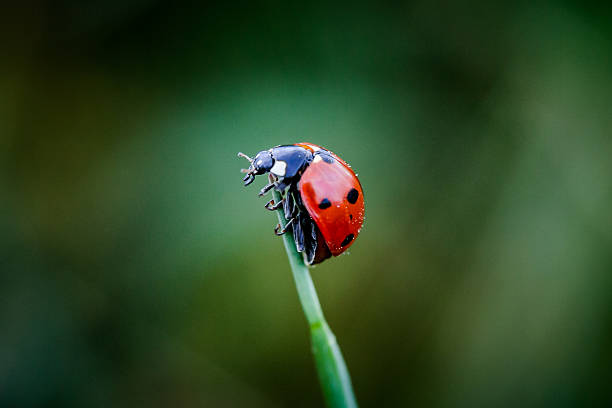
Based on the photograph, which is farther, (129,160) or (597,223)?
(129,160)

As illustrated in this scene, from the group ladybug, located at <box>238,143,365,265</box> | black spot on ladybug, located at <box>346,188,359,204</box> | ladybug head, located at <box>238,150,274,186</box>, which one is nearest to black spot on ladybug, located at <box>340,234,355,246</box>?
ladybug, located at <box>238,143,365,265</box>

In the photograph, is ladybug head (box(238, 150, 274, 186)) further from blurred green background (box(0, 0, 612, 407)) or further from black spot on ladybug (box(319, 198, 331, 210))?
blurred green background (box(0, 0, 612, 407))

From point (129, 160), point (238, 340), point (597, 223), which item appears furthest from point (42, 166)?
point (597, 223)

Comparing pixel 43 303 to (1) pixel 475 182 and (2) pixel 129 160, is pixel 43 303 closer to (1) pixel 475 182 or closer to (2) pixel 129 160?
(2) pixel 129 160

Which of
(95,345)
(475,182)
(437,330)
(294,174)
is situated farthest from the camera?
(475,182)

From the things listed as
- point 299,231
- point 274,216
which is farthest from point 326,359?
point 274,216

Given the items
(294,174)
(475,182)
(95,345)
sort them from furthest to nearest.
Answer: (475,182) < (95,345) < (294,174)

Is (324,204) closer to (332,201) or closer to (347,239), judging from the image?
(332,201)
